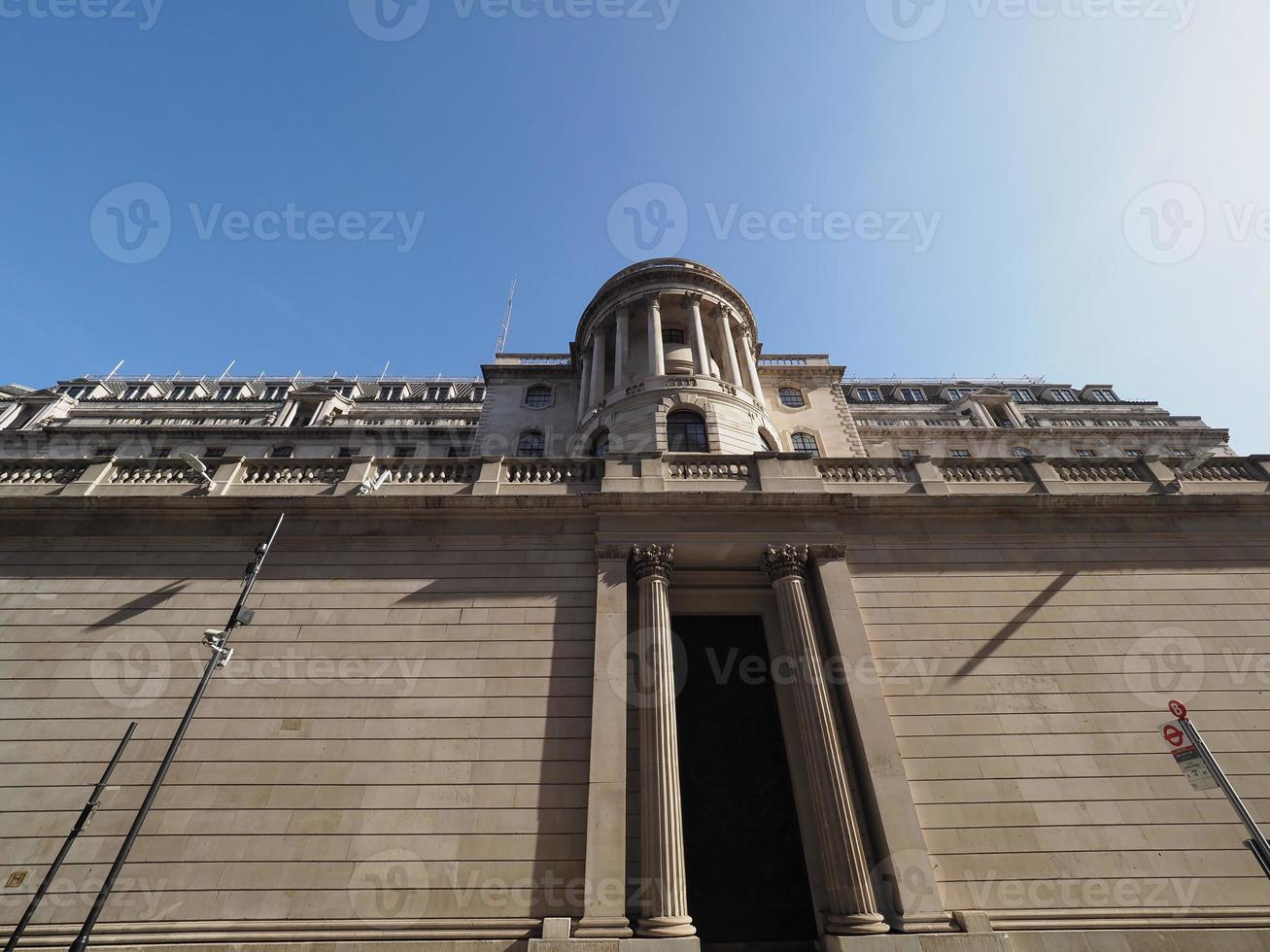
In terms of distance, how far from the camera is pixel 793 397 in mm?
30109

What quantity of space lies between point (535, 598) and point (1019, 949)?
10.1 meters

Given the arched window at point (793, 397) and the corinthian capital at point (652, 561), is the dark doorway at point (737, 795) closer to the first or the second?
the corinthian capital at point (652, 561)

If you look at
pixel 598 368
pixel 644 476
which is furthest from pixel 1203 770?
pixel 598 368

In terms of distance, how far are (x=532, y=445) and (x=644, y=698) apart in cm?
1986

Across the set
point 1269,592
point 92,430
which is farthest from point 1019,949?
point 92,430

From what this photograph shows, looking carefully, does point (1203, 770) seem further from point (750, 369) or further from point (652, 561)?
point (750, 369)

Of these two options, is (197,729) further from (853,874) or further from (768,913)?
(853,874)

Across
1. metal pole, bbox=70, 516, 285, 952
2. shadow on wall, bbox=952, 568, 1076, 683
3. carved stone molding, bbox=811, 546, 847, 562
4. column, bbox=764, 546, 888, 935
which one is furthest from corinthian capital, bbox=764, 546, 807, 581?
metal pole, bbox=70, 516, 285, 952

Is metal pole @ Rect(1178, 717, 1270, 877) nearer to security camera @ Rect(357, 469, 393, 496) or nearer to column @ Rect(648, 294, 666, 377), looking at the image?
security camera @ Rect(357, 469, 393, 496)

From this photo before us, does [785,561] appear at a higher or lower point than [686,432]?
lower

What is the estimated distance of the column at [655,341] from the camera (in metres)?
23.7

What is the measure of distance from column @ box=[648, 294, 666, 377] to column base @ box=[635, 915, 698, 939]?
61.4 feet

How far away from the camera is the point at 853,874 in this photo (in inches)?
342

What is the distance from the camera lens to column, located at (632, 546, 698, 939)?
8414 mm
